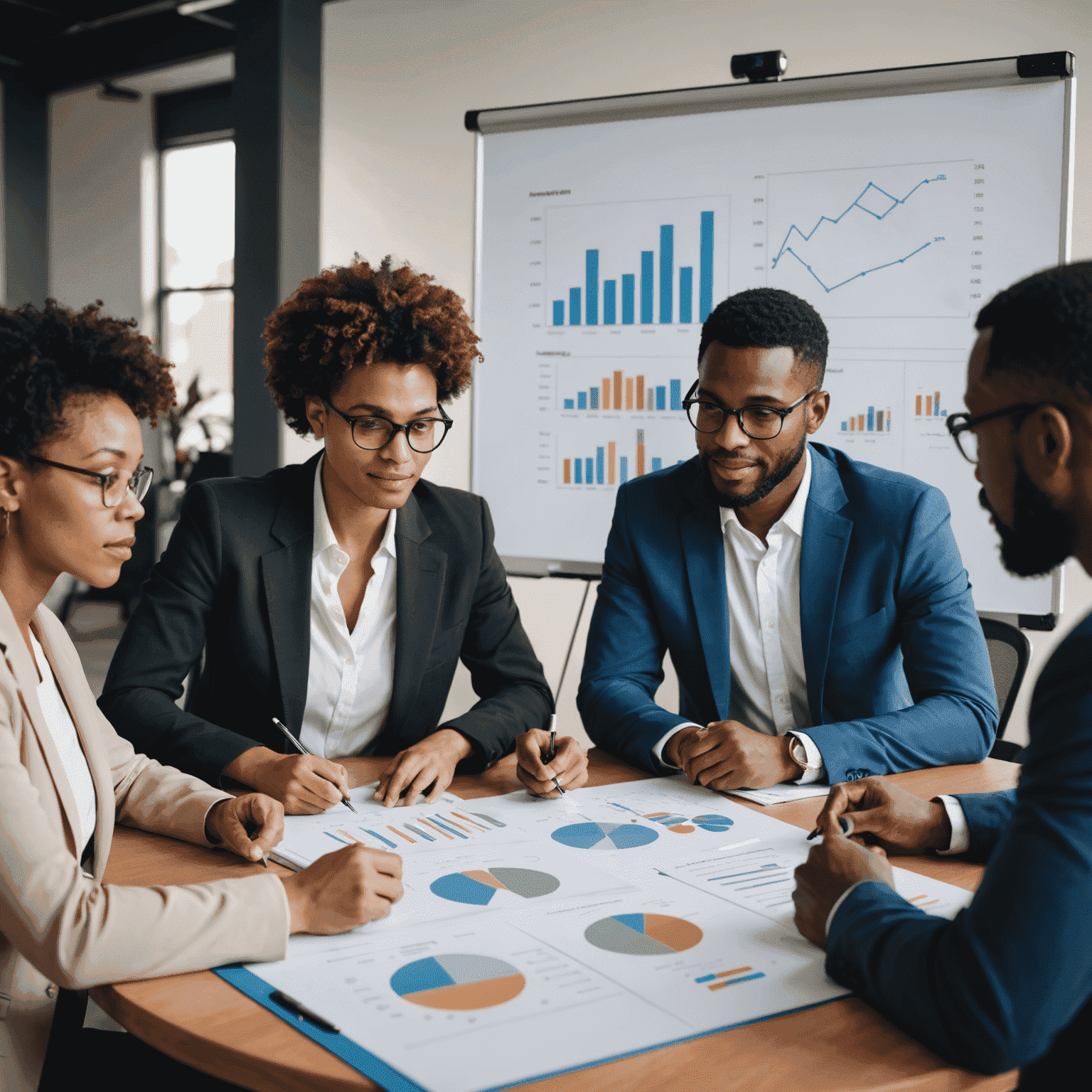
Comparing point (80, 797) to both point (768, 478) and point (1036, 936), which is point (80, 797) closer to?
point (1036, 936)

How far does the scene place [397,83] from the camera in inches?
190

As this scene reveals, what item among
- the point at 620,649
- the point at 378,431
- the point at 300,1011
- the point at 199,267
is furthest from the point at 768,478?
the point at 199,267

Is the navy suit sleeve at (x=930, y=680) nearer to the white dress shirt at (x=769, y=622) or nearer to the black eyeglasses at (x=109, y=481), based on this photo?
the white dress shirt at (x=769, y=622)

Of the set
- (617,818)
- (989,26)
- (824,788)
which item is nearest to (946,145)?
(989,26)

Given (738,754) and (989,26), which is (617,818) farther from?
(989,26)

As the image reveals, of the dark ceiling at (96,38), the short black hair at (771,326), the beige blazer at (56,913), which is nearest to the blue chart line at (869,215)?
the short black hair at (771,326)

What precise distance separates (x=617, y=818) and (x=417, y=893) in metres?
0.38

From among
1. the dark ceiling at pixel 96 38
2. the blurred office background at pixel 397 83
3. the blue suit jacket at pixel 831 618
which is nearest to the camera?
the blue suit jacket at pixel 831 618

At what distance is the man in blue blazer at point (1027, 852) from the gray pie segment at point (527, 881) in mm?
289

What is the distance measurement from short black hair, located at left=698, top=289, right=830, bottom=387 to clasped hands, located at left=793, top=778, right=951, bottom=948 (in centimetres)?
92

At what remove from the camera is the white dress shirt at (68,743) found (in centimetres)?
133

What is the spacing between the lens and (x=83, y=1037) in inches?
55.7

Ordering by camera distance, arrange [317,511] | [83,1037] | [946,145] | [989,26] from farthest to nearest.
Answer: [989,26] → [946,145] → [317,511] → [83,1037]

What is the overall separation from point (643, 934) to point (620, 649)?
1.03 metres
